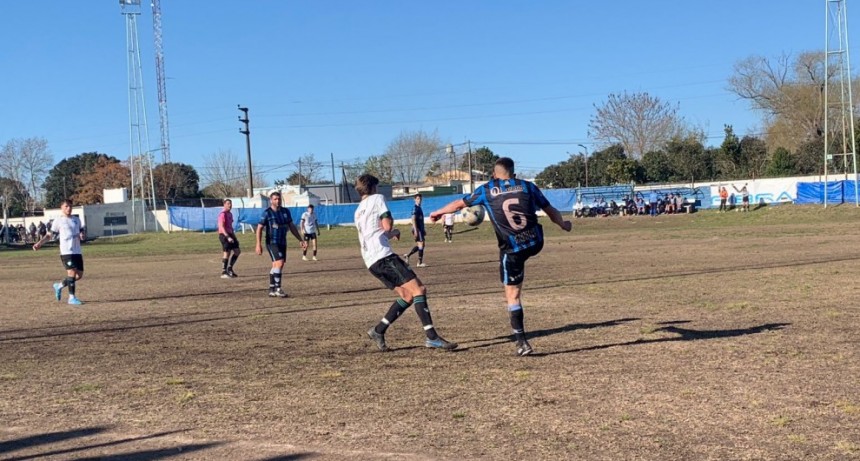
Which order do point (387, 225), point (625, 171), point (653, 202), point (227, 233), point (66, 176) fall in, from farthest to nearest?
1. point (66, 176)
2. point (625, 171)
3. point (653, 202)
4. point (227, 233)
5. point (387, 225)

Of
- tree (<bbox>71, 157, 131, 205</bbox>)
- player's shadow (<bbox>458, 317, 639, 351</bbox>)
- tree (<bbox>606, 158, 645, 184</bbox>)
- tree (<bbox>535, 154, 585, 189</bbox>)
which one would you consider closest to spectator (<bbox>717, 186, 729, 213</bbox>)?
tree (<bbox>606, 158, 645, 184</bbox>)

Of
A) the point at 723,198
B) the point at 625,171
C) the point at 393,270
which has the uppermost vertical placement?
the point at 625,171

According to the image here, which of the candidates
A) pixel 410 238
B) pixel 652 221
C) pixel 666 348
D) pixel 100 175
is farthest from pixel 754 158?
pixel 100 175

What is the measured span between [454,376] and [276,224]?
345 inches

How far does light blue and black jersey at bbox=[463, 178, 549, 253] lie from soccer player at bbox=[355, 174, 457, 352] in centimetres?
109

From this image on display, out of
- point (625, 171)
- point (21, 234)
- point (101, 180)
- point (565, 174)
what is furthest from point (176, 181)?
point (625, 171)

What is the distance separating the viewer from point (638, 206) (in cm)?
5306

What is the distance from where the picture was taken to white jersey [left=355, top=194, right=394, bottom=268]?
843 centimetres

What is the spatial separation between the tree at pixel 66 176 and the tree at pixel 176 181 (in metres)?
14.0

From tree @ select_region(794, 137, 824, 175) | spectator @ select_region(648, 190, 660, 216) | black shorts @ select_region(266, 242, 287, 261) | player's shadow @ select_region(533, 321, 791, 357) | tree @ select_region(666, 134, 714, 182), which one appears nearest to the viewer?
player's shadow @ select_region(533, 321, 791, 357)

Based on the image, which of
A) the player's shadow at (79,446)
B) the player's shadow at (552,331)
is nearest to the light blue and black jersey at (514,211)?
the player's shadow at (552,331)

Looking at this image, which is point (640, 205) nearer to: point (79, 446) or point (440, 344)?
point (440, 344)

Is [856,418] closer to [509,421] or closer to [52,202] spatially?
[509,421]

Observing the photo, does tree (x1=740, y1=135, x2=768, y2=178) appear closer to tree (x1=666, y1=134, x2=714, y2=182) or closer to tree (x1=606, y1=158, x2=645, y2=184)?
tree (x1=666, y1=134, x2=714, y2=182)
